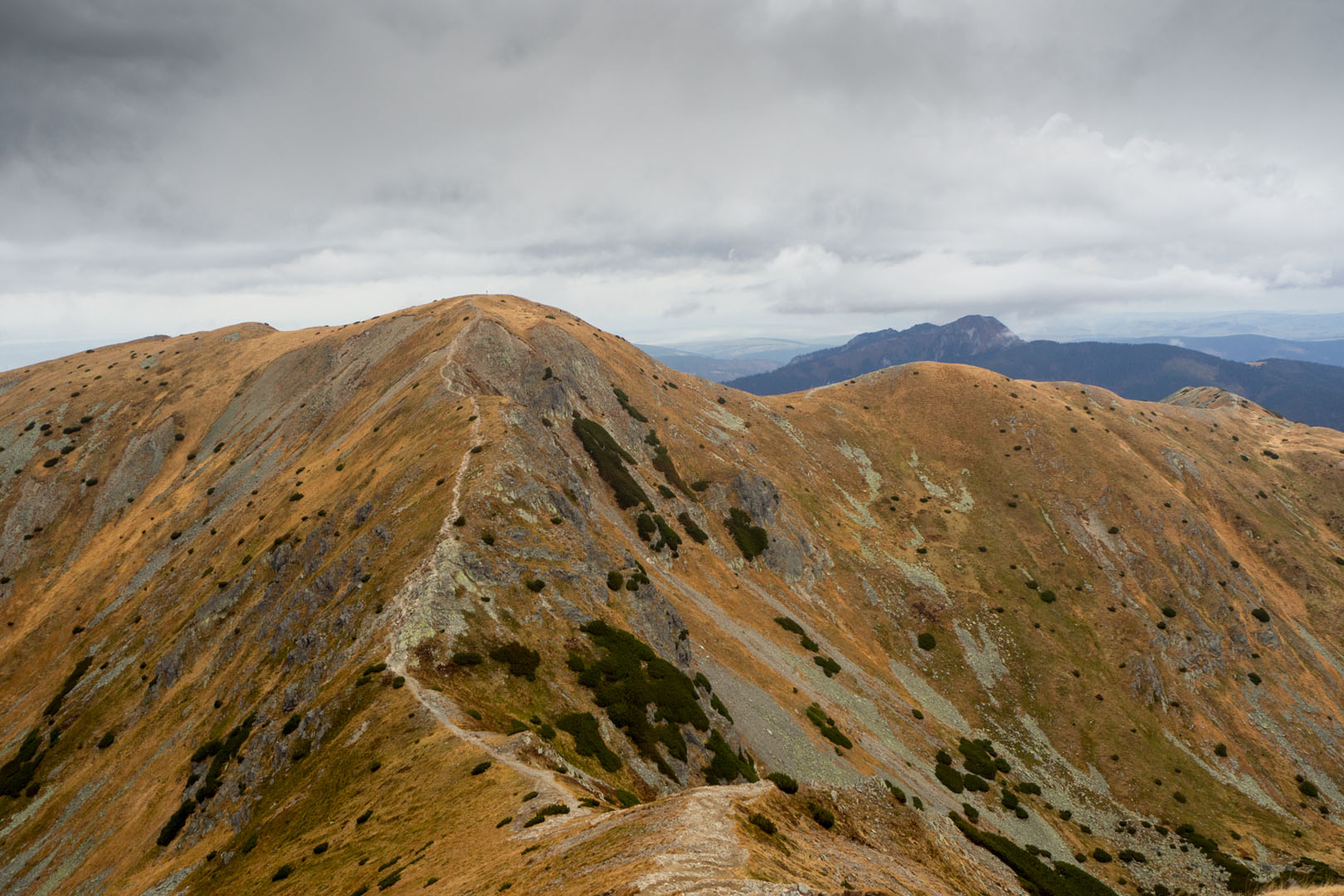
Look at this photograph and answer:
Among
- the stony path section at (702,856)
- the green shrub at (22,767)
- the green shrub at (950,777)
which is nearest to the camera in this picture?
the stony path section at (702,856)

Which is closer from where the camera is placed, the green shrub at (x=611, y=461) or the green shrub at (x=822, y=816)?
the green shrub at (x=822, y=816)

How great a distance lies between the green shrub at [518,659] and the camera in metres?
43.5

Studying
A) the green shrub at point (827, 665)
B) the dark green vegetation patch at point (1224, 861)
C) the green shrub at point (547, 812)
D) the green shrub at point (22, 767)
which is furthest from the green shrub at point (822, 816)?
the green shrub at point (22, 767)

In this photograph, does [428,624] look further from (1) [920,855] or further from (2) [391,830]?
(1) [920,855]

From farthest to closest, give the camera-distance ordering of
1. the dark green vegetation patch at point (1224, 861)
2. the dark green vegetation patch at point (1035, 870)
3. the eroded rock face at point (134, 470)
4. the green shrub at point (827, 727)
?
the eroded rock face at point (134, 470) < the dark green vegetation patch at point (1224, 861) < the green shrub at point (827, 727) < the dark green vegetation patch at point (1035, 870)

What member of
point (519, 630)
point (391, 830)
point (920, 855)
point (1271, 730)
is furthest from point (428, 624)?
point (1271, 730)

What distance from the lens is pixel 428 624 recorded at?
143ft

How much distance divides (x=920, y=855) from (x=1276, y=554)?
141 meters

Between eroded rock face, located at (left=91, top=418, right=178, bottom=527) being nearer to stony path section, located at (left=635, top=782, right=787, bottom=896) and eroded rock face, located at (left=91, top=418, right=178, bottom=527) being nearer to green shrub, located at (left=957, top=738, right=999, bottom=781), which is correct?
stony path section, located at (left=635, top=782, right=787, bottom=896)

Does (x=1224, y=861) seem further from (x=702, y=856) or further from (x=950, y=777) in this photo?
(x=702, y=856)

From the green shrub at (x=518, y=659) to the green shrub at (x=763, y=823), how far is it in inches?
976

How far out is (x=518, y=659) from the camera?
4416cm

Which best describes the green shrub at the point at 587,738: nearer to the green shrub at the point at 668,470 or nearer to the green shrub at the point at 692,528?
the green shrub at the point at 692,528

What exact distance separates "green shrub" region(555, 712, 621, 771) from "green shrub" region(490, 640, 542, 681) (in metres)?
4.55
